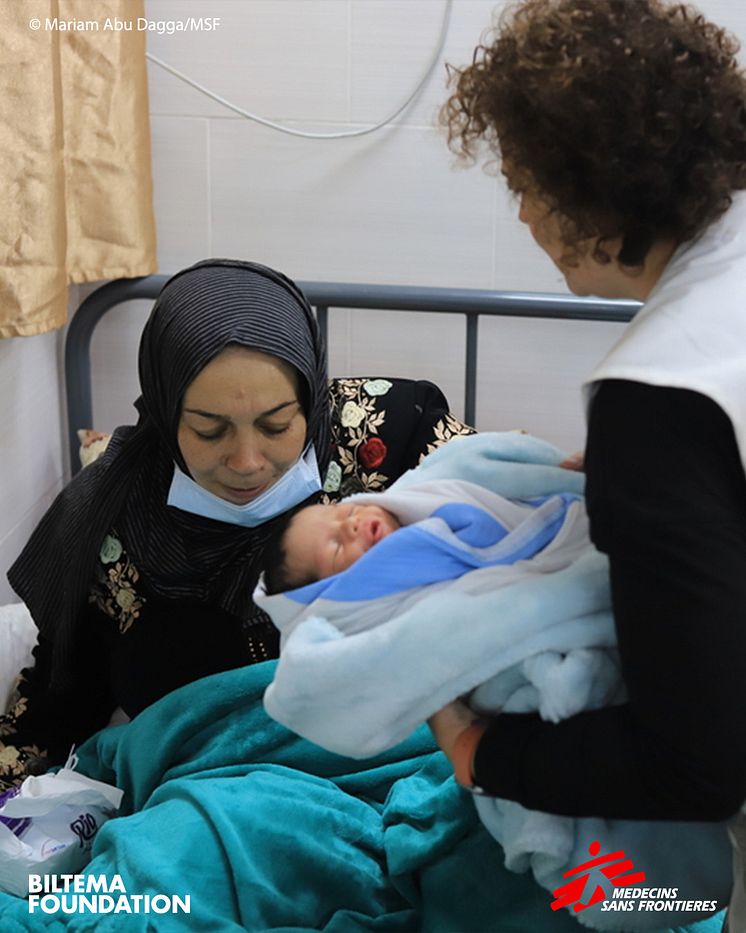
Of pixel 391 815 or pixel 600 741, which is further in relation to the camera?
pixel 391 815

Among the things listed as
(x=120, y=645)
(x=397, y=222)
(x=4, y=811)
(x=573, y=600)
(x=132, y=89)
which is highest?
(x=132, y=89)

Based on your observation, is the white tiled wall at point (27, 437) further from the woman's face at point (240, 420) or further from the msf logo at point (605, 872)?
the msf logo at point (605, 872)

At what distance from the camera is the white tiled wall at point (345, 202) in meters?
2.20

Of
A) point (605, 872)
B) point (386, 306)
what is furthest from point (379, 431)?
point (605, 872)

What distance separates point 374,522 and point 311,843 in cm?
40

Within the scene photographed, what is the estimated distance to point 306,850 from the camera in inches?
51.9

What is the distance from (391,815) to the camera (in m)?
1.36

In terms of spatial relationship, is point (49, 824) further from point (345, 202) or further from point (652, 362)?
point (345, 202)

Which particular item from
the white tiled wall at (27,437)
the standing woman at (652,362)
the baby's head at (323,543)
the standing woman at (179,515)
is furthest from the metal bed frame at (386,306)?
the standing woman at (652,362)

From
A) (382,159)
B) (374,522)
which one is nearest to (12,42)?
(382,159)

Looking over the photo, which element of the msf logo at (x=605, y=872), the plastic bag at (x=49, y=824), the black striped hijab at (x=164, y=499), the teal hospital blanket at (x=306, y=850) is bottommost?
the plastic bag at (x=49, y=824)

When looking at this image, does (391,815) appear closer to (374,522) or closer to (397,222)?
(374,522)

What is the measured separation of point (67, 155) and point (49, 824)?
1097 millimetres

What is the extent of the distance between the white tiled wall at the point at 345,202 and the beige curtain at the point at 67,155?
114 mm
